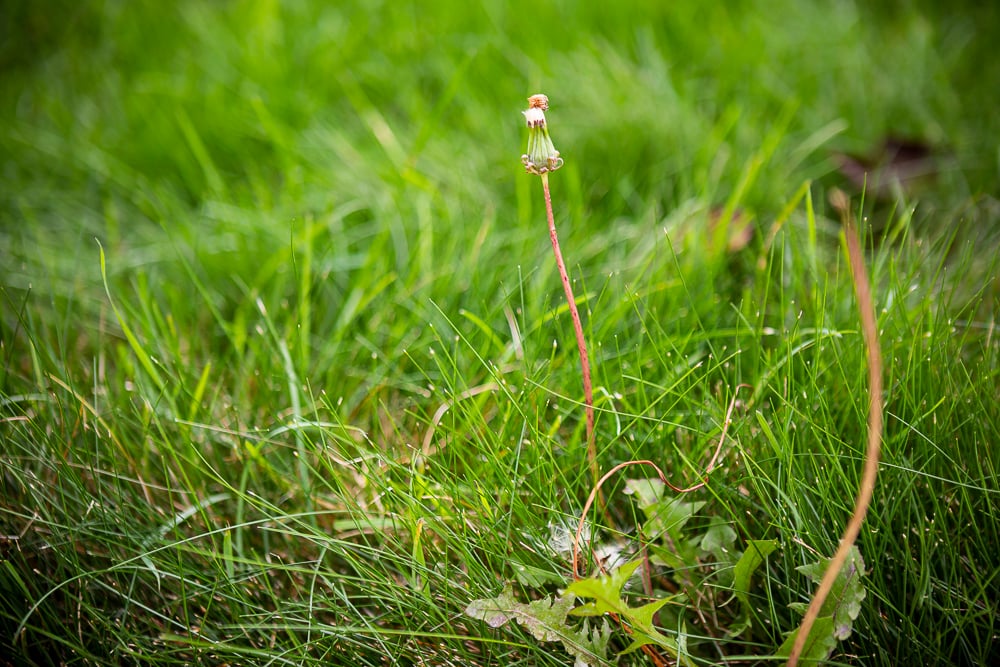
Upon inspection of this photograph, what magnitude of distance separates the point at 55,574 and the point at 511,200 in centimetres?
144

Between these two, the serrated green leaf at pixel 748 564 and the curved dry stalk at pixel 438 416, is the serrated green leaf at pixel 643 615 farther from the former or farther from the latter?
the curved dry stalk at pixel 438 416

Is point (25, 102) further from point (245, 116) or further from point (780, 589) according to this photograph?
point (780, 589)

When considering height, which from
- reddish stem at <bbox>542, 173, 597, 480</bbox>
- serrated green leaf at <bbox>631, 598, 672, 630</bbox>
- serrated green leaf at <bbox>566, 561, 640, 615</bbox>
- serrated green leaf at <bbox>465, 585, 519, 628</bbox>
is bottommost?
serrated green leaf at <bbox>465, 585, 519, 628</bbox>

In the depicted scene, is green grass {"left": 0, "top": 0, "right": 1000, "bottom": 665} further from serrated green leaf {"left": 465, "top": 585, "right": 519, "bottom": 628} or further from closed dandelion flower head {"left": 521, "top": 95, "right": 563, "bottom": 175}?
closed dandelion flower head {"left": 521, "top": 95, "right": 563, "bottom": 175}

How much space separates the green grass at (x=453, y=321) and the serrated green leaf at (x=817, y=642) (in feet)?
0.29

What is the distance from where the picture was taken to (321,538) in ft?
3.76

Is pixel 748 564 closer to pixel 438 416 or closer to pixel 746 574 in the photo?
pixel 746 574

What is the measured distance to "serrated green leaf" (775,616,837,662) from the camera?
99 cm

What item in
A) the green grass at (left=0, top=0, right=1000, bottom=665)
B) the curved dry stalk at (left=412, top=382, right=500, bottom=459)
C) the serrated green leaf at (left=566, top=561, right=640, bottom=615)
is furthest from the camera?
the curved dry stalk at (left=412, top=382, right=500, bottom=459)

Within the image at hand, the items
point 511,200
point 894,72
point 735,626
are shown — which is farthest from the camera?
point 894,72

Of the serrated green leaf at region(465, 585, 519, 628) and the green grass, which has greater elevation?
the green grass

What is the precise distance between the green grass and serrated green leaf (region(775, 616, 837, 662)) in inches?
3.5

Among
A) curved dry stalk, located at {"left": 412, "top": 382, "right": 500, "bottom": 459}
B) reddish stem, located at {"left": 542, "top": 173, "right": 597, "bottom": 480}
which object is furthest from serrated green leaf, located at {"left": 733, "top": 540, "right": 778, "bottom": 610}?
curved dry stalk, located at {"left": 412, "top": 382, "right": 500, "bottom": 459}

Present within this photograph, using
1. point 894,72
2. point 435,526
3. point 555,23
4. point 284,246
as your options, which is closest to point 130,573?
point 435,526
